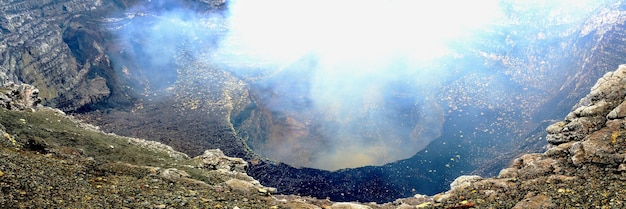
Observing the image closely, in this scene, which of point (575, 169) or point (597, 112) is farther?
point (597, 112)

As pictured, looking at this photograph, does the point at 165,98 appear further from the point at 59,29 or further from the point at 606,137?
the point at 606,137

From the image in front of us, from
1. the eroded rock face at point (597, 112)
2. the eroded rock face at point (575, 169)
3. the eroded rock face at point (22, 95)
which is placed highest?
the eroded rock face at point (22, 95)

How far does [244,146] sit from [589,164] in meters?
50.2

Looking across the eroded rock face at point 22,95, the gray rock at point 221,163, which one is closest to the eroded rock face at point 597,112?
the gray rock at point 221,163

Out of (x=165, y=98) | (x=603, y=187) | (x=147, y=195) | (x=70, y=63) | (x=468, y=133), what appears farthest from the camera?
(x=165, y=98)

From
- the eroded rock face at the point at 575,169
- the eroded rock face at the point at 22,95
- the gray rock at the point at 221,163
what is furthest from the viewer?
the eroded rock face at the point at 22,95

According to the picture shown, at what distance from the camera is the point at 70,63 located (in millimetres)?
72375

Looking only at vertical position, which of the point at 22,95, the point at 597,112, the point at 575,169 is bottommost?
the point at 575,169

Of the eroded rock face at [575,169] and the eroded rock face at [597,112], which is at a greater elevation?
the eroded rock face at [597,112]

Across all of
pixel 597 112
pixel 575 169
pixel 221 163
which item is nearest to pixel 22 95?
pixel 221 163

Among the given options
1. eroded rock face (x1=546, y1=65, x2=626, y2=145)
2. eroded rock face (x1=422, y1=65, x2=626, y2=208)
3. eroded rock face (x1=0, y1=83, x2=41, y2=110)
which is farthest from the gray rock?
eroded rock face (x1=546, y1=65, x2=626, y2=145)

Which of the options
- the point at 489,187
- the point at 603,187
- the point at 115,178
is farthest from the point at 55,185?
the point at 603,187

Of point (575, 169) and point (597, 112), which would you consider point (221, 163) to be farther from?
point (597, 112)

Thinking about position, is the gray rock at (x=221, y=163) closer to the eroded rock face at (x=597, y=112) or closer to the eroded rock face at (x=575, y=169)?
the eroded rock face at (x=575, y=169)
